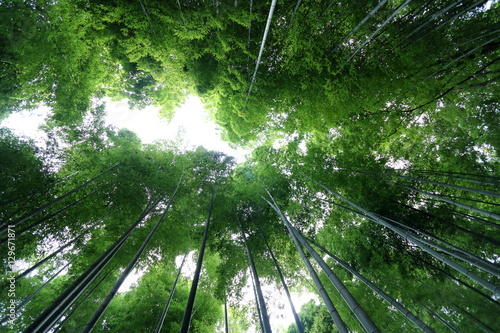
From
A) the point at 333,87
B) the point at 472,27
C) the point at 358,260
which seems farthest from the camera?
the point at 358,260

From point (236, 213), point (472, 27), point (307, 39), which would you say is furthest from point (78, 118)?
point (472, 27)

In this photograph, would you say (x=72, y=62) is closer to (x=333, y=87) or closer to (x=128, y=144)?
(x=128, y=144)

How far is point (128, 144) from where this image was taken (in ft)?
16.5

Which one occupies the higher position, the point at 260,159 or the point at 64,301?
the point at 260,159

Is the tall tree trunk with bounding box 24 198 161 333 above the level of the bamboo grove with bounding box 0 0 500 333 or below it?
below

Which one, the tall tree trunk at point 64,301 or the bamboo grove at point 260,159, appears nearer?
the tall tree trunk at point 64,301

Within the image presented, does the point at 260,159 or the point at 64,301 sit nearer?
the point at 64,301

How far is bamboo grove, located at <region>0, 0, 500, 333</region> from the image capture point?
2846mm

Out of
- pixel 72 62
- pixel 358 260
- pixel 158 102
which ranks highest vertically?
pixel 158 102

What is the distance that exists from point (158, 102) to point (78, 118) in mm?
1560

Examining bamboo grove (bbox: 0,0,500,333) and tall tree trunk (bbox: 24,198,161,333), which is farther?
bamboo grove (bbox: 0,0,500,333)

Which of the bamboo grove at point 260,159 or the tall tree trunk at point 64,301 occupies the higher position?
the bamboo grove at point 260,159

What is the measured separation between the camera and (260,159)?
18.4 ft

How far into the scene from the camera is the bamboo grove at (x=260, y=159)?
9.34 ft
